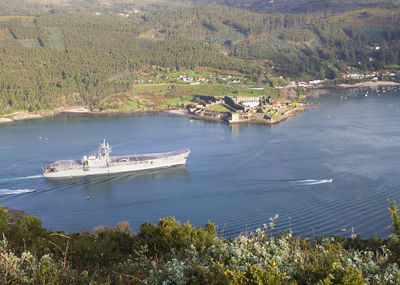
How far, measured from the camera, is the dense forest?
40094mm

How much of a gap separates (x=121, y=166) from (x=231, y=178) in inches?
197

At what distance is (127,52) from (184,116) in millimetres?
20735

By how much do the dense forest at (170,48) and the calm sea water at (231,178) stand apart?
1398cm

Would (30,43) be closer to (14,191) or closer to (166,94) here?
(166,94)

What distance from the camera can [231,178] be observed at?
1606 centimetres

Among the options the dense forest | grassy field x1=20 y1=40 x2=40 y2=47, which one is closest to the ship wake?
the dense forest

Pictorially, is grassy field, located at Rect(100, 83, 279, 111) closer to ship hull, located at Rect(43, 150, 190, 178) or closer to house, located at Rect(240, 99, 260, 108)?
house, located at Rect(240, 99, 260, 108)

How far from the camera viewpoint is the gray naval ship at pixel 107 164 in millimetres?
17438

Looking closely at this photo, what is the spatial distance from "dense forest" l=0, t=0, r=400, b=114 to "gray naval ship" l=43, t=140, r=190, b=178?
64.5 feet

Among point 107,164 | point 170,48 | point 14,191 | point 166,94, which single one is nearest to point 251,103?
point 166,94

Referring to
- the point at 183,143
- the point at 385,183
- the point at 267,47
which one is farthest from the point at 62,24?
the point at 385,183

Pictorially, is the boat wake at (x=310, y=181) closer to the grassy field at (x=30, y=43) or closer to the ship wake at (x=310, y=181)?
the ship wake at (x=310, y=181)

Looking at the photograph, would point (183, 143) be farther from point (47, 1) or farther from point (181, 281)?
point (47, 1)

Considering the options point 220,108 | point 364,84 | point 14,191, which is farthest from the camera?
point 364,84
